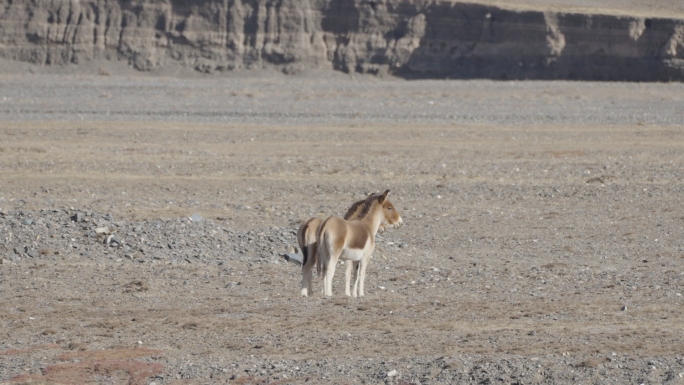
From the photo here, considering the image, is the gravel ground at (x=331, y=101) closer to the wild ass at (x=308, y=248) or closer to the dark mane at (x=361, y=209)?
the dark mane at (x=361, y=209)

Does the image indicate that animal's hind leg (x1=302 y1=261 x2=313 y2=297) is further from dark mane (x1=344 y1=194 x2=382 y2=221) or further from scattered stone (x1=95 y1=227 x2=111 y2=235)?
scattered stone (x1=95 y1=227 x2=111 y2=235)

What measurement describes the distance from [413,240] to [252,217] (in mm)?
3274

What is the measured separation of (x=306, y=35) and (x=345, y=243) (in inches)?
2429

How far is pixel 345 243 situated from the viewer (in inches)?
465

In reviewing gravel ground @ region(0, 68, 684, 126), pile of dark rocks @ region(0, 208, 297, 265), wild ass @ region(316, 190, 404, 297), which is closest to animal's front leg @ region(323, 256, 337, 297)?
wild ass @ region(316, 190, 404, 297)

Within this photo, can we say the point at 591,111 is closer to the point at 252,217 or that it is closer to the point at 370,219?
the point at 252,217

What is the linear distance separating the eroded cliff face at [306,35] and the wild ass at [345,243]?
187 feet

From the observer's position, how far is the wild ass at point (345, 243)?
11.7 meters

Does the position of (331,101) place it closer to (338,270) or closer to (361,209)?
(338,270)

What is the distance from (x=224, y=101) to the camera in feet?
154

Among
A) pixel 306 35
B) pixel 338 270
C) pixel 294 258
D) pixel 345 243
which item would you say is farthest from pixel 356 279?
pixel 306 35

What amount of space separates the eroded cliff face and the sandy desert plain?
105 feet

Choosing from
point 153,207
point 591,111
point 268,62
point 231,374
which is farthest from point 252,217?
point 268,62

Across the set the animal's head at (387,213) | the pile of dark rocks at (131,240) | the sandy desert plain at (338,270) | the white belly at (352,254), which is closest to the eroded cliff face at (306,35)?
the sandy desert plain at (338,270)
